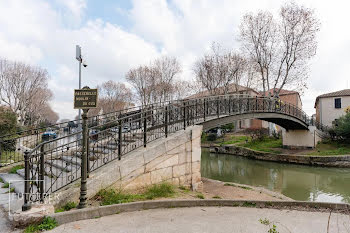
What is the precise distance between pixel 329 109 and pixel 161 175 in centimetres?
3195

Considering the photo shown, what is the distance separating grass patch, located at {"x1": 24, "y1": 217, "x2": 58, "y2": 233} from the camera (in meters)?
3.33

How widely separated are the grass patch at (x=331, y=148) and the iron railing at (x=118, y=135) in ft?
19.2

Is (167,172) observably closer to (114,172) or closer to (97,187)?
(114,172)

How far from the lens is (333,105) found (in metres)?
29.5

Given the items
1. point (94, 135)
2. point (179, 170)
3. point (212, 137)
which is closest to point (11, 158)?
point (94, 135)

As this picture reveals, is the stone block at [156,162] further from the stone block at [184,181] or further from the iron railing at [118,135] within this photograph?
the stone block at [184,181]

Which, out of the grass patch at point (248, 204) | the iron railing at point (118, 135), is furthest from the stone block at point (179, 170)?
the grass patch at point (248, 204)

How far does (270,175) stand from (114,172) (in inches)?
524

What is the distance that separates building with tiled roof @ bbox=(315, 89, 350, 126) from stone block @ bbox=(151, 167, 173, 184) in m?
29.8

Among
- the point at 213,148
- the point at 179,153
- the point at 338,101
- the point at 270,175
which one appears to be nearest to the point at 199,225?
the point at 179,153

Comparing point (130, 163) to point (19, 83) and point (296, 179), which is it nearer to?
point (296, 179)

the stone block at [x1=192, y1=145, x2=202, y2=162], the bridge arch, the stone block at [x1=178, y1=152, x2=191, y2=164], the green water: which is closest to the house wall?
the bridge arch

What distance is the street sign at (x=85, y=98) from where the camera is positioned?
168 inches

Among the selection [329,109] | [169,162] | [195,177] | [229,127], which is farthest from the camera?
[229,127]
